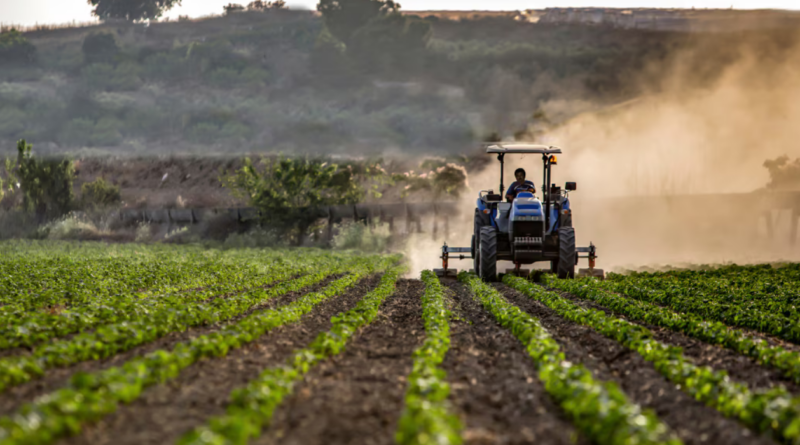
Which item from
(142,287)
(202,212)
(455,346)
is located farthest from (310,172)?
(455,346)

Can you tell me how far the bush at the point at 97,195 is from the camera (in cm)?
7494

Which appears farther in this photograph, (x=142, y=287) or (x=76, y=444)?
(x=142, y=287)

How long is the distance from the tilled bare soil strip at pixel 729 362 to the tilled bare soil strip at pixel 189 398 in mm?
6586

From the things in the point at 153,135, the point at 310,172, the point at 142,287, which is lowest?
the point at 142,287

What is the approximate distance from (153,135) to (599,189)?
77.5 m

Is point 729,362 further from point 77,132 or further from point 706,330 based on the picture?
point 77,132

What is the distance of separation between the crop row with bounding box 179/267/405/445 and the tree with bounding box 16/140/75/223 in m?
64.7

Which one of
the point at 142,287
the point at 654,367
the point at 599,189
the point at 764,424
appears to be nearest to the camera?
the point at 764,424

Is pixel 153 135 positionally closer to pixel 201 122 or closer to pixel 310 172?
pixel 201 122

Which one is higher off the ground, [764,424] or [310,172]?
[310,172]

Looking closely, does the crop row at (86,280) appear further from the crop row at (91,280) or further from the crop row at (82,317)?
the crop row at (82,317)

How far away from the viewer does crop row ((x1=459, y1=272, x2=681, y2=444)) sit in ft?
23.5

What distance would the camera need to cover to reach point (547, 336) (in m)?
12.8

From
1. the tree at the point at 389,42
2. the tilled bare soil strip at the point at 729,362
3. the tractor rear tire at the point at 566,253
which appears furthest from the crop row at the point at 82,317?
the tree at the point at 389,42
